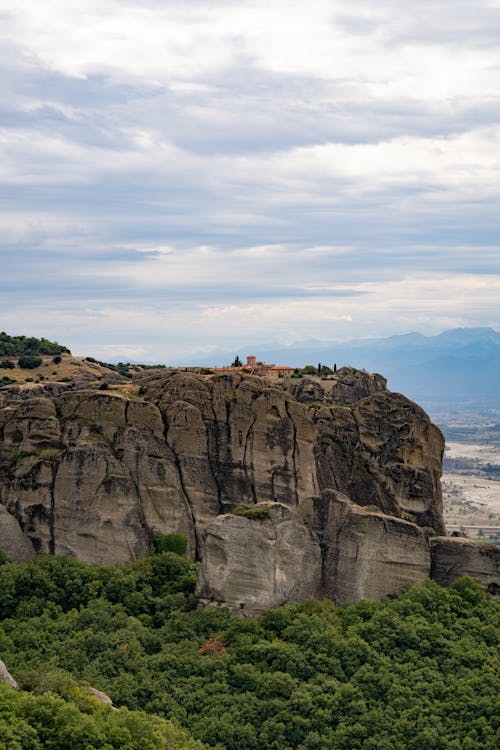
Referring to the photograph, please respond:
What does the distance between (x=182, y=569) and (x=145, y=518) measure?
423cm

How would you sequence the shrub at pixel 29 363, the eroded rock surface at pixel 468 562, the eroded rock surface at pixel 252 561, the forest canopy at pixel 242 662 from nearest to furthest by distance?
the forest canopy at pixel 242 662 → the eroded rock surface at pixel 252 561 → the eroded rock surface at pixel 468 562 → the shrub at pixel 29 363

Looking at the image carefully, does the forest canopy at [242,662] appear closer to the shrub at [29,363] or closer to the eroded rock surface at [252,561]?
the eroded rock surface at [252,561]

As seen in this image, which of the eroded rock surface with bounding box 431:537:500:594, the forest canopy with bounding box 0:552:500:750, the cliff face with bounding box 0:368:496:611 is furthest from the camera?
the eroded rock surface with bounding box 431:537:500:594

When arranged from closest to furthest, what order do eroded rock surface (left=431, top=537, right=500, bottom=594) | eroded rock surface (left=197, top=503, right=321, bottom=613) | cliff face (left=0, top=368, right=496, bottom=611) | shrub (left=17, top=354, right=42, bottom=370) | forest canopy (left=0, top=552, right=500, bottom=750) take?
forest canopy (left=0, top=552, right=500, bottom=750) → eroded rock surface (left=197, top=503, right=321, bottom=613) → cliff face (left=0, top=368, right=496, bottom=611) → eroded rock surface (left=431, top=537, right=500, bottom=594) → shrub (left=17, top=354, right=42, bottom=370)

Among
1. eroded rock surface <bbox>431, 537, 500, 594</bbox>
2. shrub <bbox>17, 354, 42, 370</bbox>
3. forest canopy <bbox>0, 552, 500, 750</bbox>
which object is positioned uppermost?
shrub <bbox>17, 354, 42, 370</bbox>

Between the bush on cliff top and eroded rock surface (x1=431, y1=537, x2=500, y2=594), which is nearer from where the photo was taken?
eroded rock surface (x1=431, y1=537, x2=500, y2=594)

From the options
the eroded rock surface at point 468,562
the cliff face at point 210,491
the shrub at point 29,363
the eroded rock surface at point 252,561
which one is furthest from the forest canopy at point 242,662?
the shrub at point 29,363

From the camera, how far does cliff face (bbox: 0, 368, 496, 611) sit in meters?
48.0

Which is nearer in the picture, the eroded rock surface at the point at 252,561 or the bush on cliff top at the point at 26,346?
the eroded rock surface at the point at 252,561

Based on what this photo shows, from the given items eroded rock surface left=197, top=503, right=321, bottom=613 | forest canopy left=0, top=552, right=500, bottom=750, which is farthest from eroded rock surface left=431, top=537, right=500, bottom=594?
eroded rock surface left=197, top=503, right=321, bottom=613

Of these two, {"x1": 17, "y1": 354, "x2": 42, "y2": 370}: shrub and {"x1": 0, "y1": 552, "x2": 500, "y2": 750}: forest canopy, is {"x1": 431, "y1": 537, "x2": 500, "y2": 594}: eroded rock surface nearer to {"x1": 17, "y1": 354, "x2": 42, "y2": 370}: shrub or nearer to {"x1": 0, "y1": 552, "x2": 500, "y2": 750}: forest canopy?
{"x1": 0, "y1": 552, "x2": 500, "y2": 750}: forest canopy

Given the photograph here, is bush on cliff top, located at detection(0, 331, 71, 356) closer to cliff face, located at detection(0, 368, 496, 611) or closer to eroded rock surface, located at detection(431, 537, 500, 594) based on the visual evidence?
cliff face, located at detection(0, 368, 496, 611)

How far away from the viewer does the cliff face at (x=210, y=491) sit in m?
48.0

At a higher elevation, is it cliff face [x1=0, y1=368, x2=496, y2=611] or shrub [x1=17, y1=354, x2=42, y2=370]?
shrub [x1=17, y1=354, x2=42, y2=370]
